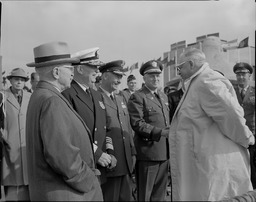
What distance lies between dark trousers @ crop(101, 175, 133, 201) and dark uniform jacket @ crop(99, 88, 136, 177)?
2.4 inches

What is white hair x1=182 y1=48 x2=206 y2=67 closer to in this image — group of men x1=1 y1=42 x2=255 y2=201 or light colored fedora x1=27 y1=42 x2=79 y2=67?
group of men x1=1 y1=42 x2=255 y2=201

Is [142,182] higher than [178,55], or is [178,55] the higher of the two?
[178,55]

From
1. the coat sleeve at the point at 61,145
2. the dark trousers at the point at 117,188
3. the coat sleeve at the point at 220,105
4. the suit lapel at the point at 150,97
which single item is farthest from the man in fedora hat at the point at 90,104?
the suit lapel at the point at 150,97

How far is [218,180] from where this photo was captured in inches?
82.8

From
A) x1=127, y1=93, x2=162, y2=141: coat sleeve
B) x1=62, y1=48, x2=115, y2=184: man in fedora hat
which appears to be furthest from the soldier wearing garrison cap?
x1=62, y1=48, x2=115, y2=184: man in fedora hat

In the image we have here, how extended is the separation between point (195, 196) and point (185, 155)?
25 cm

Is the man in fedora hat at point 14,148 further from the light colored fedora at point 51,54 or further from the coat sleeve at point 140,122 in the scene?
the coat sleeve at point 140,122

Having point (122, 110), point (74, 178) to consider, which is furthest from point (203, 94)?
point (122, 110)

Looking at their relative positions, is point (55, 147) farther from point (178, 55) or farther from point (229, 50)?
point (229, 50)

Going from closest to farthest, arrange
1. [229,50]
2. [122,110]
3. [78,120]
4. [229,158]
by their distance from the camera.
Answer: [78,120] → [229,50] → [229,158] → [122,110]

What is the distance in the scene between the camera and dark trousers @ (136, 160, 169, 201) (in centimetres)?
309

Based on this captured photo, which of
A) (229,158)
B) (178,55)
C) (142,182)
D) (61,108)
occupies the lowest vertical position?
(142,182)

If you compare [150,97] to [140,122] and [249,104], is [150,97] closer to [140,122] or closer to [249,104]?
[140,122]

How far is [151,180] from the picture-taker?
3.16 m
